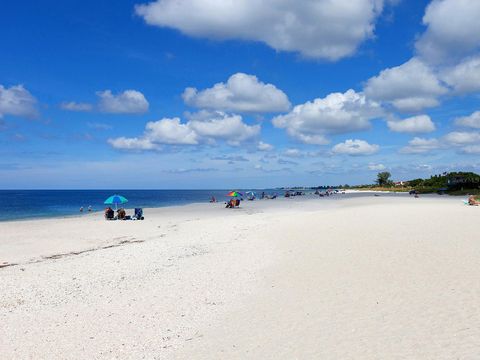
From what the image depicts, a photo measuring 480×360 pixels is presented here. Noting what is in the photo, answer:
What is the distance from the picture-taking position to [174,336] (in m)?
7.68

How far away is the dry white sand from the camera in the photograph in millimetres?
6973

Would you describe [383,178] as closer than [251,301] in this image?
No

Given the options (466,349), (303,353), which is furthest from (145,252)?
(466,349)

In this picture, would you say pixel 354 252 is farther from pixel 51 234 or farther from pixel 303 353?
pixel 51 234

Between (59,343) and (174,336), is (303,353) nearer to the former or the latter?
(174,336)

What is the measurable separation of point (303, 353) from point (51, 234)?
23254 millimetres

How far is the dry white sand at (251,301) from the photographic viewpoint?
6973 mm

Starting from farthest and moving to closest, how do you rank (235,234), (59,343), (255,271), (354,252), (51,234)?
(51,234)
(235,234)
(354,252)
(255,271)
(59,343)

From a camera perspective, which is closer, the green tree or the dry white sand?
the dry white sand

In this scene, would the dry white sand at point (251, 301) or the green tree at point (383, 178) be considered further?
the green tree at point (383, 178)

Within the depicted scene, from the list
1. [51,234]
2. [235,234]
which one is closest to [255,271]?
[235,234]

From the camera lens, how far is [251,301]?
31.9ft

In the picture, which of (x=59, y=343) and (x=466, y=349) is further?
(x=59, y=343)

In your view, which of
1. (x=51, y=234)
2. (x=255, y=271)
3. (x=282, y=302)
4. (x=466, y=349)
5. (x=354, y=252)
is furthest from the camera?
(x=51, y=234)
